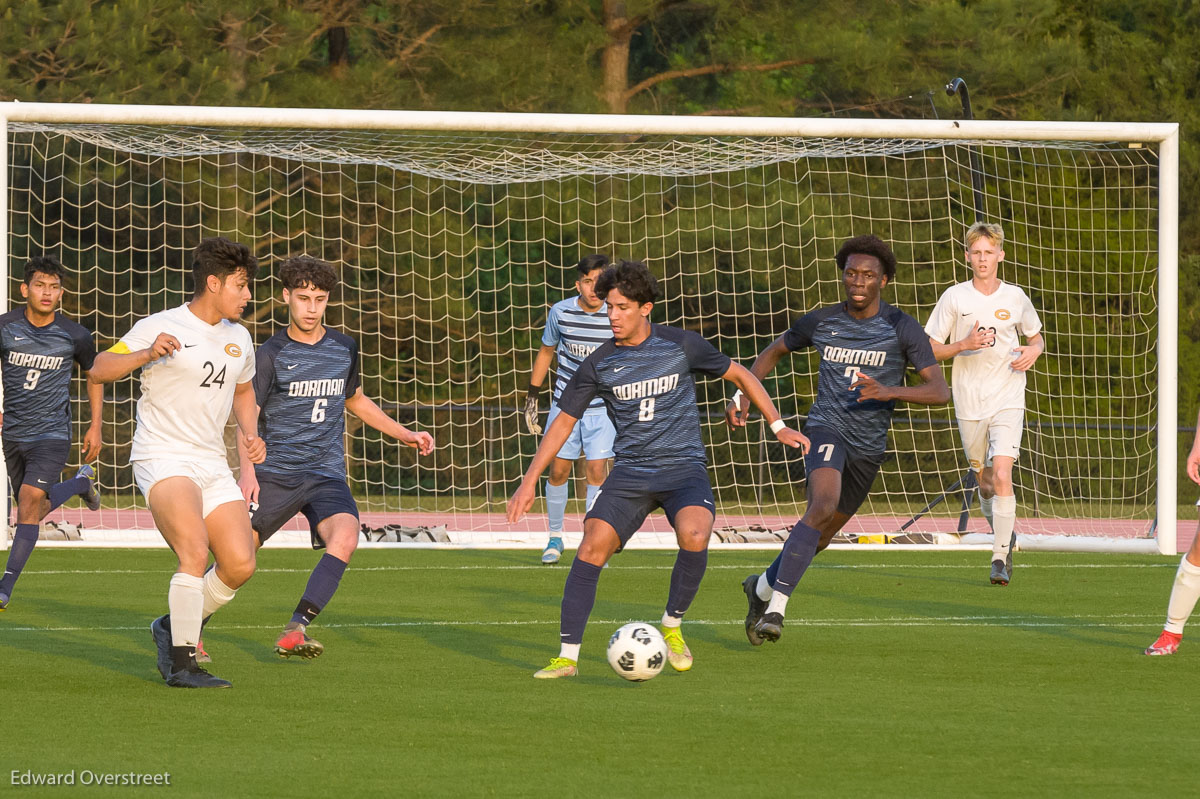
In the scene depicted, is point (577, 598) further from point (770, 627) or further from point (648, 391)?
point (770, 627)

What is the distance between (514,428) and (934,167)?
26.7ft

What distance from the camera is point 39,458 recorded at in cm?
1050

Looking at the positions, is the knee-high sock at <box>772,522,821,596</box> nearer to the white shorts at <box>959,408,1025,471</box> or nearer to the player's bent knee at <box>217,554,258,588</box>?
the player's bent knee at <box>217,554,258,588</box>

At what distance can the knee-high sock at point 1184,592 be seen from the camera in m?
7.70

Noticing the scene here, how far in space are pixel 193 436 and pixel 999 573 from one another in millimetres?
6366

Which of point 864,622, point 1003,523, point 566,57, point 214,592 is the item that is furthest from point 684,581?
point 566,57

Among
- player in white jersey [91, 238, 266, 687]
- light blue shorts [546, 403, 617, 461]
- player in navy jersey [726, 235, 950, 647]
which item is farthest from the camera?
light blue shorts [546, 403, 617, 461]

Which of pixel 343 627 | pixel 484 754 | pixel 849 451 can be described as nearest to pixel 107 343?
pixel 343 627

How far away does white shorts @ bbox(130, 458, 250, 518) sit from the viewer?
23.1 feet

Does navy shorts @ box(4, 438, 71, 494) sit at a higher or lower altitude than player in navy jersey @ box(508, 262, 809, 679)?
lower

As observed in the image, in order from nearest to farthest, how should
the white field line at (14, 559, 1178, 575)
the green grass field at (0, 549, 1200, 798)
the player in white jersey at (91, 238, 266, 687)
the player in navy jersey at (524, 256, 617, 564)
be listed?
the green grass field at (0, 549, 1200, 798), the player in white jersey at (91, 238, 266, 687), the player in navy jersey at (524, 256, 617, 564), the white field line at (14, 559, 1178, 575)

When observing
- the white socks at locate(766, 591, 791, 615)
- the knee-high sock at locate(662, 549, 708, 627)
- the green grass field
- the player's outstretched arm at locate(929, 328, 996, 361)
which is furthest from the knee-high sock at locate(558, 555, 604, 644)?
the player's outstretched arm at locate(929, 328, 996, 361)

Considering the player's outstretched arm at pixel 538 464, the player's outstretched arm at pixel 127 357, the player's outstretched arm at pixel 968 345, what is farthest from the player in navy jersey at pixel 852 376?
the player's outstretched arm at pixel 127 357

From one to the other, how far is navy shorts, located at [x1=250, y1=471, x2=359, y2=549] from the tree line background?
44.4 ft
